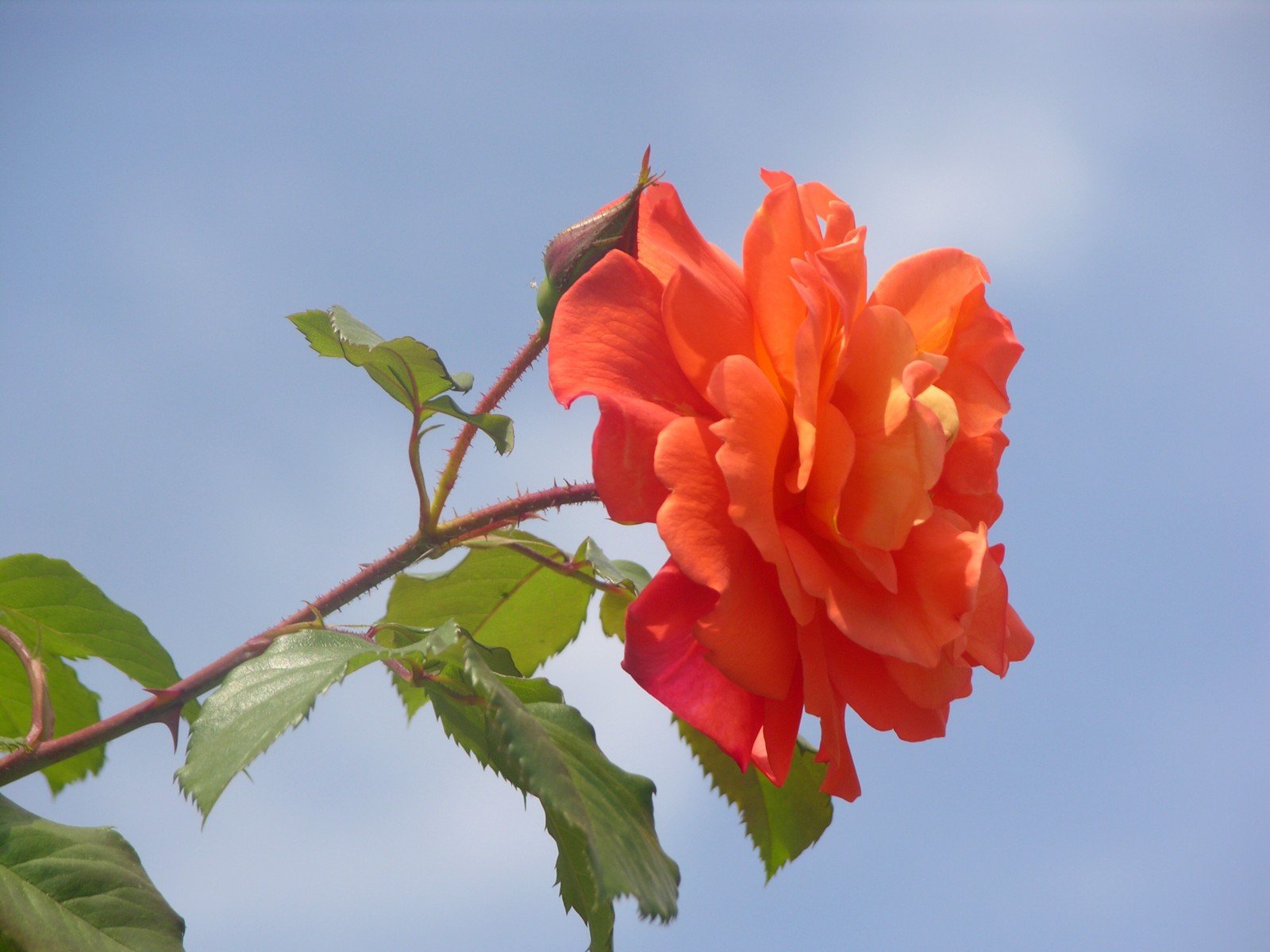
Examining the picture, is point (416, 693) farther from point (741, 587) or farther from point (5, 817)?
point (741, 587)

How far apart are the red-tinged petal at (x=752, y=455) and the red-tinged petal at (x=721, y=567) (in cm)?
2

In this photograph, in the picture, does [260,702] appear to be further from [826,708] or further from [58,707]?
[58,707]

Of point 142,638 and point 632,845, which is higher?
point 142,638

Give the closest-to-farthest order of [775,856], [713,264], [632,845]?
[632,845] → [713,264] → [775,856]

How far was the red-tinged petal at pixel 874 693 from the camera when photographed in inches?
32.0

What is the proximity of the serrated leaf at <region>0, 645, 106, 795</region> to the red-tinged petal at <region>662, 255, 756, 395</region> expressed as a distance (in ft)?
2.65

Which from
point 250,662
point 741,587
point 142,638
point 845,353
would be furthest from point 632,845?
point 142,638

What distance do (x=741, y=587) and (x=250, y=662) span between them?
362 mm

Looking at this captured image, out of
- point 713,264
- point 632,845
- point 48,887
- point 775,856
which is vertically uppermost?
point 713,264

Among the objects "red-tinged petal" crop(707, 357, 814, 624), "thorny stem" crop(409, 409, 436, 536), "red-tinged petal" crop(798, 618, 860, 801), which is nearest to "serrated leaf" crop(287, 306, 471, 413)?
"thorny stem" crop(409, 409, 436, 536)

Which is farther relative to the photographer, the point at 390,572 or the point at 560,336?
the point at 390,572

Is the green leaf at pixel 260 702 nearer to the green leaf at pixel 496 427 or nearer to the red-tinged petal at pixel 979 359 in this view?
the green leaf at pixel 496 427

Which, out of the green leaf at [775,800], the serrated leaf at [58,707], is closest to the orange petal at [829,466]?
the green leaf at [775,800]

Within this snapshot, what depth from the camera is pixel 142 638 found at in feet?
3.58
